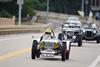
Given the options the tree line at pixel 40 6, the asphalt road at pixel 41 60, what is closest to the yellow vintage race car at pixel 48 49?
the asphalt road at pixel 41 60

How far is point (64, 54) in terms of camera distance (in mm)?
20703

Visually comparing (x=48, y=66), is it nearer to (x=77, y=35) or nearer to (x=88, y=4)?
(x=77, y=35)

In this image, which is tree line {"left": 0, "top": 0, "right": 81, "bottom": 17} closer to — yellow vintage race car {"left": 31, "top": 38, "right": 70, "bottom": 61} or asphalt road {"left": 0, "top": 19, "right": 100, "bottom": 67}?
asphalt road {"left": 0, "top": 19, "right": 100, "bottom": 67}

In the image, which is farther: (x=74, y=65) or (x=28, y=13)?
(x=28, y=13)

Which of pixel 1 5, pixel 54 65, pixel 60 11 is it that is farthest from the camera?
pixel 60 11

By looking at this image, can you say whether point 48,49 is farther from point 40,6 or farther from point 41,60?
point 40,6

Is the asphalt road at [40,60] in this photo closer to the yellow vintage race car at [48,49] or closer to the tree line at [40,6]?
the yellow vintage race car at [48,49]

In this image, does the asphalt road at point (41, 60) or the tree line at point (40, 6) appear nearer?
the asphalt road at point (41, 60)

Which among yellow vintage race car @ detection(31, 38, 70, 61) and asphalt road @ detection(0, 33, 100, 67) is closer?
asphalt road @ detection(0, 33, 100, 67)

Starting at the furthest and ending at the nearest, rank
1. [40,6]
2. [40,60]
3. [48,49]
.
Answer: [40,6] < [48,49] < [40,60]

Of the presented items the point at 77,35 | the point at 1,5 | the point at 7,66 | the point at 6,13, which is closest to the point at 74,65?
the point at 7,66

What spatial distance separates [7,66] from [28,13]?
8598cm

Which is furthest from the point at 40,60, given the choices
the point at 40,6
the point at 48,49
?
the point at 40,6

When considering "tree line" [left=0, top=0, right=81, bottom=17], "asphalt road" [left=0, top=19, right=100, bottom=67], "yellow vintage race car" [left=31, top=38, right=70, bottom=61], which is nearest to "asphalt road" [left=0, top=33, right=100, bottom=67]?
"asphalt road" [left=0, top=19, right=100, bottom=67]
